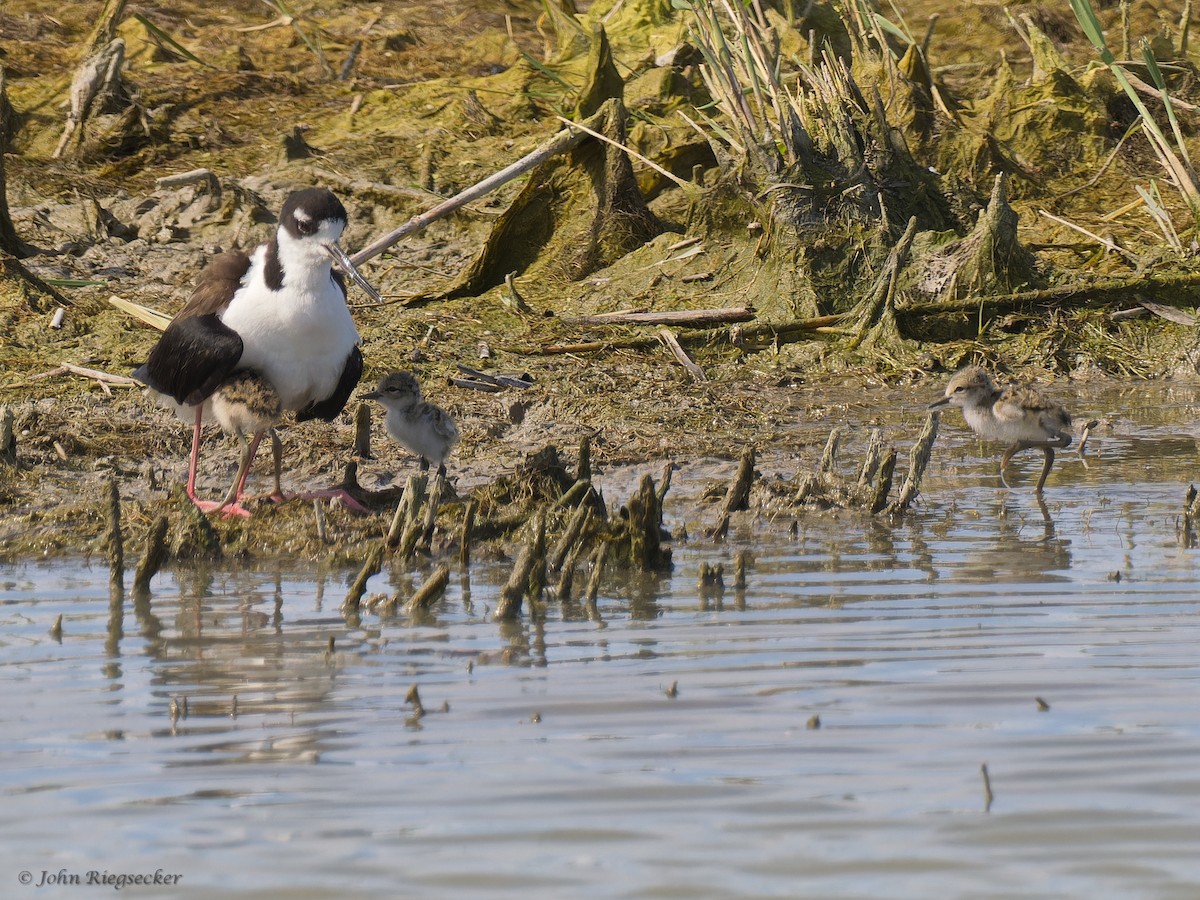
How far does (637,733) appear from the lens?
4.70m

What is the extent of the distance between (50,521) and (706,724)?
4.33 meters

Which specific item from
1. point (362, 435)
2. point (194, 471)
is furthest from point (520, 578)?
point (362, 435)

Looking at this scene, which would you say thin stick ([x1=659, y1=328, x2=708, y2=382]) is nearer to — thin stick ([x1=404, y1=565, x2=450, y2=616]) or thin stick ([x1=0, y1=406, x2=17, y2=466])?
thin stick ([x1=0, y1=406, x2=17, y2=466])

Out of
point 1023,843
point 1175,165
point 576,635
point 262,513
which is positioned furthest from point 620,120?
point 1023,843

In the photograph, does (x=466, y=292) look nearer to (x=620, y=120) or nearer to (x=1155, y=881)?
(x=620, y=120)

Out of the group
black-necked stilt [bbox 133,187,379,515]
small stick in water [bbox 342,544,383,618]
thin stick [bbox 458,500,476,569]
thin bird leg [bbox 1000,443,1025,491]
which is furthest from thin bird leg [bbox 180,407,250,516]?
thin bird leg [bbox 1000,443,1025,491]

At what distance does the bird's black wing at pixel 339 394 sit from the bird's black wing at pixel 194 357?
0.56 meters

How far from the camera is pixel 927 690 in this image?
500 centimetres

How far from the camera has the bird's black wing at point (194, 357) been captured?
26.6ft

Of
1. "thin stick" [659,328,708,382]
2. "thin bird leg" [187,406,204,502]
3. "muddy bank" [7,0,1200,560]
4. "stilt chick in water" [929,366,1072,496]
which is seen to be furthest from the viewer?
"thin stick" [659,328,708,382]

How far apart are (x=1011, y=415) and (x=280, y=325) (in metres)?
3.78

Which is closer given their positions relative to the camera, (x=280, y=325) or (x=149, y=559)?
(x=149, y=559)

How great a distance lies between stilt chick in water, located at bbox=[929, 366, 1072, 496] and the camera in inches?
346
